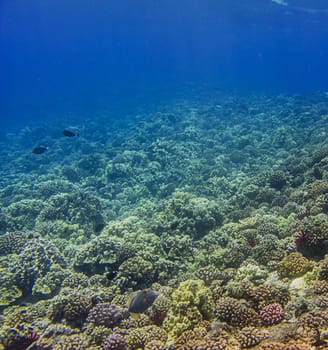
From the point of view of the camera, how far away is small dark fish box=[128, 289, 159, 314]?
788cm

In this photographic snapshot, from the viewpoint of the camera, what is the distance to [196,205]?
1342 cm

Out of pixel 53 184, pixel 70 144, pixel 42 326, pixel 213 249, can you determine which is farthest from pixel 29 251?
pixel 70 144

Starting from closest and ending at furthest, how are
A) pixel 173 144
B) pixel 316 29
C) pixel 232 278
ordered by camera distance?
pixel 232 278
pixel 173 144
pixel 316 29

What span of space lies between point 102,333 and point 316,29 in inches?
3908

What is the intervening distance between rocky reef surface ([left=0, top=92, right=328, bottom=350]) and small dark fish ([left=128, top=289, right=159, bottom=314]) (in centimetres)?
33

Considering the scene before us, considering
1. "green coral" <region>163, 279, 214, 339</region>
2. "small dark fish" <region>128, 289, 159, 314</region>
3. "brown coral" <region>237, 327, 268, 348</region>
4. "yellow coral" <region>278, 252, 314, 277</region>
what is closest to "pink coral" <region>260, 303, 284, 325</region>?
"brown coral" <region>237, 327, 268, 348</region>

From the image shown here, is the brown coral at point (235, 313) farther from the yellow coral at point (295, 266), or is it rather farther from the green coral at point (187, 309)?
the yellow coral at point (295, 266)

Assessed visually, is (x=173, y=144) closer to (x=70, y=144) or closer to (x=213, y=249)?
(x=70, y=144)

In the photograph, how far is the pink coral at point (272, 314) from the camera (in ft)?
17.9

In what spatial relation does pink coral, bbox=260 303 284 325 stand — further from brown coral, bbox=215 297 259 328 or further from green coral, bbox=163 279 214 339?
green coral, bbox=163 279 214 339

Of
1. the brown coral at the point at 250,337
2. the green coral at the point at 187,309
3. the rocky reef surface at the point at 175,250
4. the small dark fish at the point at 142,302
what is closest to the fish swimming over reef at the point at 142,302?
the small dark fish at the point at 142,302

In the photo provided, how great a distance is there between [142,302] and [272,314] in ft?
11.9

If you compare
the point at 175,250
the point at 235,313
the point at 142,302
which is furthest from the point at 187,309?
the point at 175,250

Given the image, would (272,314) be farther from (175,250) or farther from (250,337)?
(175,250)
